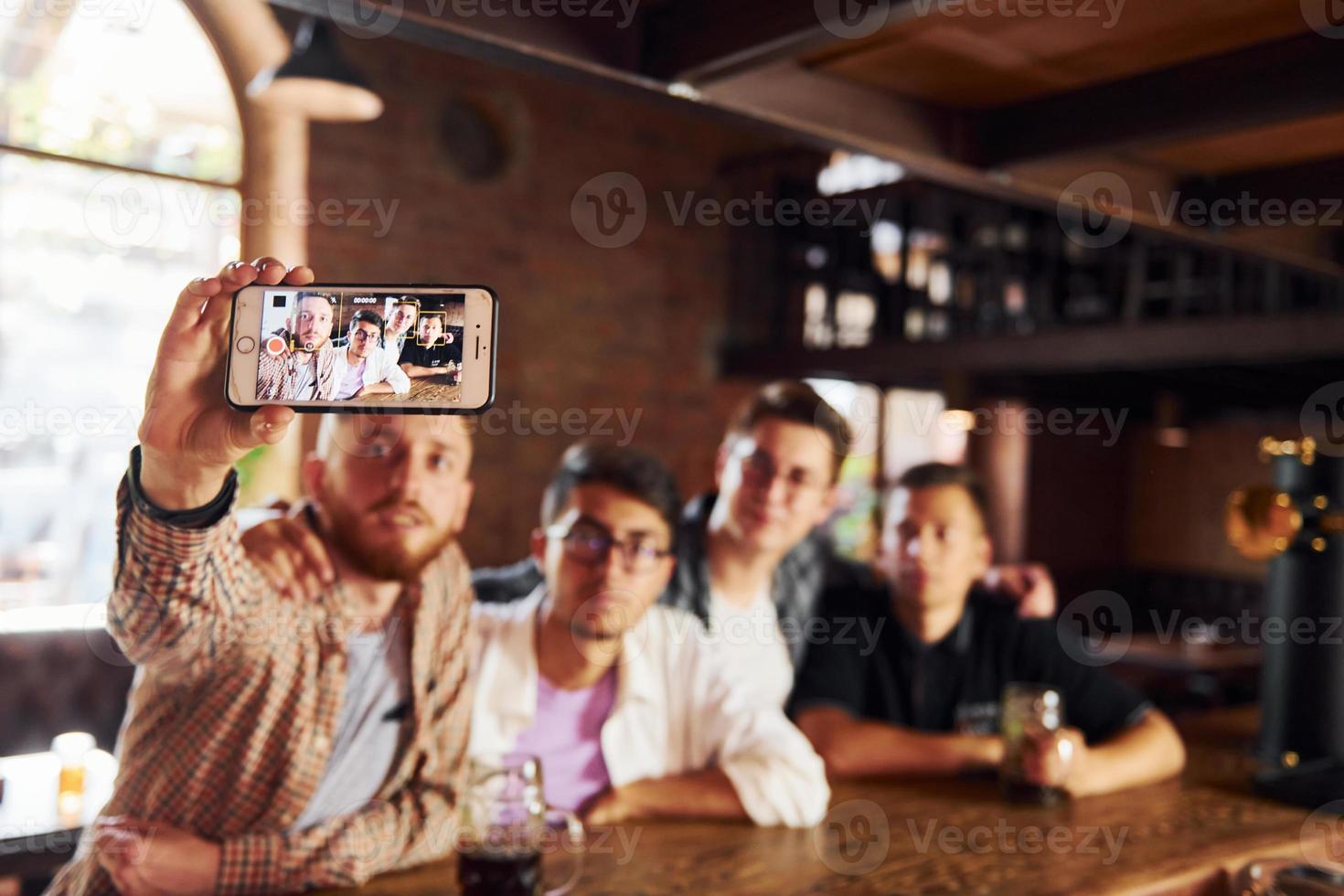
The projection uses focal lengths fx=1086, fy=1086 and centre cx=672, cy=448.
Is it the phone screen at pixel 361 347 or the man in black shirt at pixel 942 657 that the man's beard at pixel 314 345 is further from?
the man in black shirt at pixel 942 657

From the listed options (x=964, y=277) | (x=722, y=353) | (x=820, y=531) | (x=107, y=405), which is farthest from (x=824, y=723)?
(x=964, y=277)

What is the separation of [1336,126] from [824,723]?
1.08 metres

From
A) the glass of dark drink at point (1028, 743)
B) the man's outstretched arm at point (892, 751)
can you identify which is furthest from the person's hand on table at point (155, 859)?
the glass of dark drink at point (1028, 743)

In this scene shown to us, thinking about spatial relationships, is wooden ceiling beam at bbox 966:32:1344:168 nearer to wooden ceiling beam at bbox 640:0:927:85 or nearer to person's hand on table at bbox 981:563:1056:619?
wooden ceiling beam at bbox 640:0:927:85

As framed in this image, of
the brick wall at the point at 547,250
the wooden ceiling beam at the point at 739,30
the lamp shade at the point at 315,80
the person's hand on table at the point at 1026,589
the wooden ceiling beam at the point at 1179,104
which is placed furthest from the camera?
the brick wall at the point at 547,250

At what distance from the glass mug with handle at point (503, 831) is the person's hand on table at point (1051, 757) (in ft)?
2.39

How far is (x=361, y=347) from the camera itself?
838 millimetres

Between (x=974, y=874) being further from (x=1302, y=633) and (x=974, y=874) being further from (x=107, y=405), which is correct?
(x=107, y=405)

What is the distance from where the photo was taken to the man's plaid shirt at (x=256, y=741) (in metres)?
1.09

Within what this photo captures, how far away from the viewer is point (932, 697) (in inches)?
71.5

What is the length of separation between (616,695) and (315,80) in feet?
7.78

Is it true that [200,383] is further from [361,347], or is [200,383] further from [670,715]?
[670,715]

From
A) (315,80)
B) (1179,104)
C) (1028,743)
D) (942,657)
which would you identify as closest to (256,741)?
(1028,743)

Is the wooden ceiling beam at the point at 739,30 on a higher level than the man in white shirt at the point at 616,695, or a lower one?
higher
